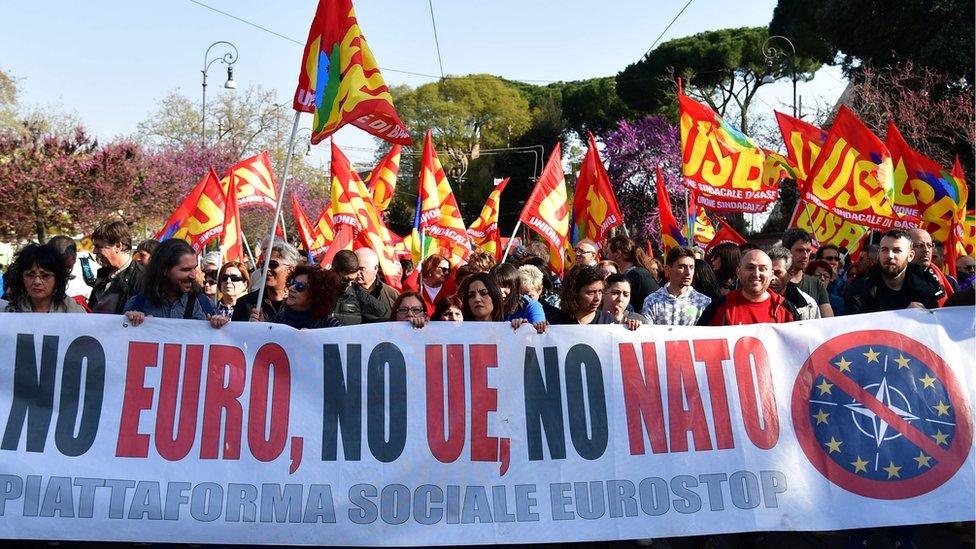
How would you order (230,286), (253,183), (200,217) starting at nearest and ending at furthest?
(230,286) → (200,217) → (253,183)

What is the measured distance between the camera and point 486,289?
5594 mm

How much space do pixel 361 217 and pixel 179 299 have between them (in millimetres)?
5972

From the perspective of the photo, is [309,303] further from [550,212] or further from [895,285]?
[550,212]

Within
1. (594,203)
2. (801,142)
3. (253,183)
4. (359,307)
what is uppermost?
(801,142)

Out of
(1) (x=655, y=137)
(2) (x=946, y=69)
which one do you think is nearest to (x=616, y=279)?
(2) (x=946, y=69)

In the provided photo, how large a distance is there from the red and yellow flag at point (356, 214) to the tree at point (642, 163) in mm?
30964

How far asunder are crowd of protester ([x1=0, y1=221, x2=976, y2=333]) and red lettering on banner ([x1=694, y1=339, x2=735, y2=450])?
306mm

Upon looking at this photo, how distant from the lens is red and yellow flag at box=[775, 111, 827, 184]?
10.8 metres

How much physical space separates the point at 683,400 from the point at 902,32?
23.1 metres

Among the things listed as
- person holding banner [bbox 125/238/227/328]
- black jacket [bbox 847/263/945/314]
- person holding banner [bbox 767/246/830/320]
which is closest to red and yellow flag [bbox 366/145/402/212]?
person holding banner [bbox 767/246/830/320]

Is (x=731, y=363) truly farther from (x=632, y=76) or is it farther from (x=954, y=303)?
(x=632, y=76)

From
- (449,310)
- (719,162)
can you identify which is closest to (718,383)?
(449,310)

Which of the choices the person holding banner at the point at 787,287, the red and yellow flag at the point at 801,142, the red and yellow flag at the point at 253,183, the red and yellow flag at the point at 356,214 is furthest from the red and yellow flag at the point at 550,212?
the person holding banner at the point at 787,287

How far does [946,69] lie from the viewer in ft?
76.9
